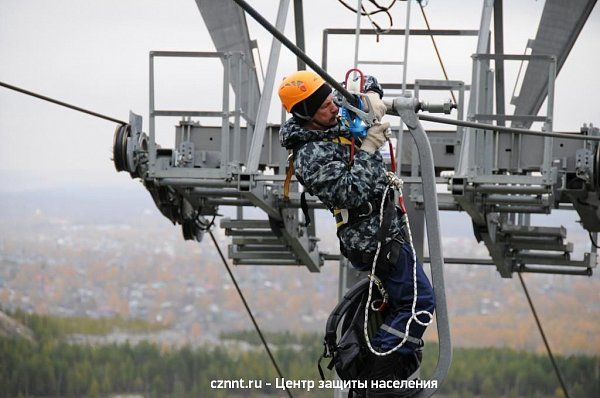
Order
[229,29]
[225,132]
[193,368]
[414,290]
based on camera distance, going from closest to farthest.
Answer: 1. [414,290]
2. [225,132]
3. [229,29]
4. [193,368]

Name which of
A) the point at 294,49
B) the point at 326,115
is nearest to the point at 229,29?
the point at 326,115

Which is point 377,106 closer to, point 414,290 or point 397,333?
point 414,290

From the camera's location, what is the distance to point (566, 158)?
1430cm

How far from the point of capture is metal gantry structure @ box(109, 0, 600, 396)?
1352 cm

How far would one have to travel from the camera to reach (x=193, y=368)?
27234 millimetres

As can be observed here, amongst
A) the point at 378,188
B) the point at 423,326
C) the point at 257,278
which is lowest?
the point at 257,278

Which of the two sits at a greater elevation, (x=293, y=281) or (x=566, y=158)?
(x=566, y=158)

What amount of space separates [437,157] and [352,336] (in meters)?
5.21

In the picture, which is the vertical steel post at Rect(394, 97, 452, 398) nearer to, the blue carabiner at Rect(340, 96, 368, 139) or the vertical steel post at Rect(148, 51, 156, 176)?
the blue carabiner at Rect(340, 96, 368, 139)

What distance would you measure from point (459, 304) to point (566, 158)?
13591mm

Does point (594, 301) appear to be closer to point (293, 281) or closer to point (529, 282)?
point (529, 282)

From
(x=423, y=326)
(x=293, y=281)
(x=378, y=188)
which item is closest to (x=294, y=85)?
(x=378, y=188)

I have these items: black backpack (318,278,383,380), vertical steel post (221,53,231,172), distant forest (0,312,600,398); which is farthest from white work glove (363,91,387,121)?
distant forest (0,312,600,398)

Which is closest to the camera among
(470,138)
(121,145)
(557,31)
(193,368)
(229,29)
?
(470,138)
